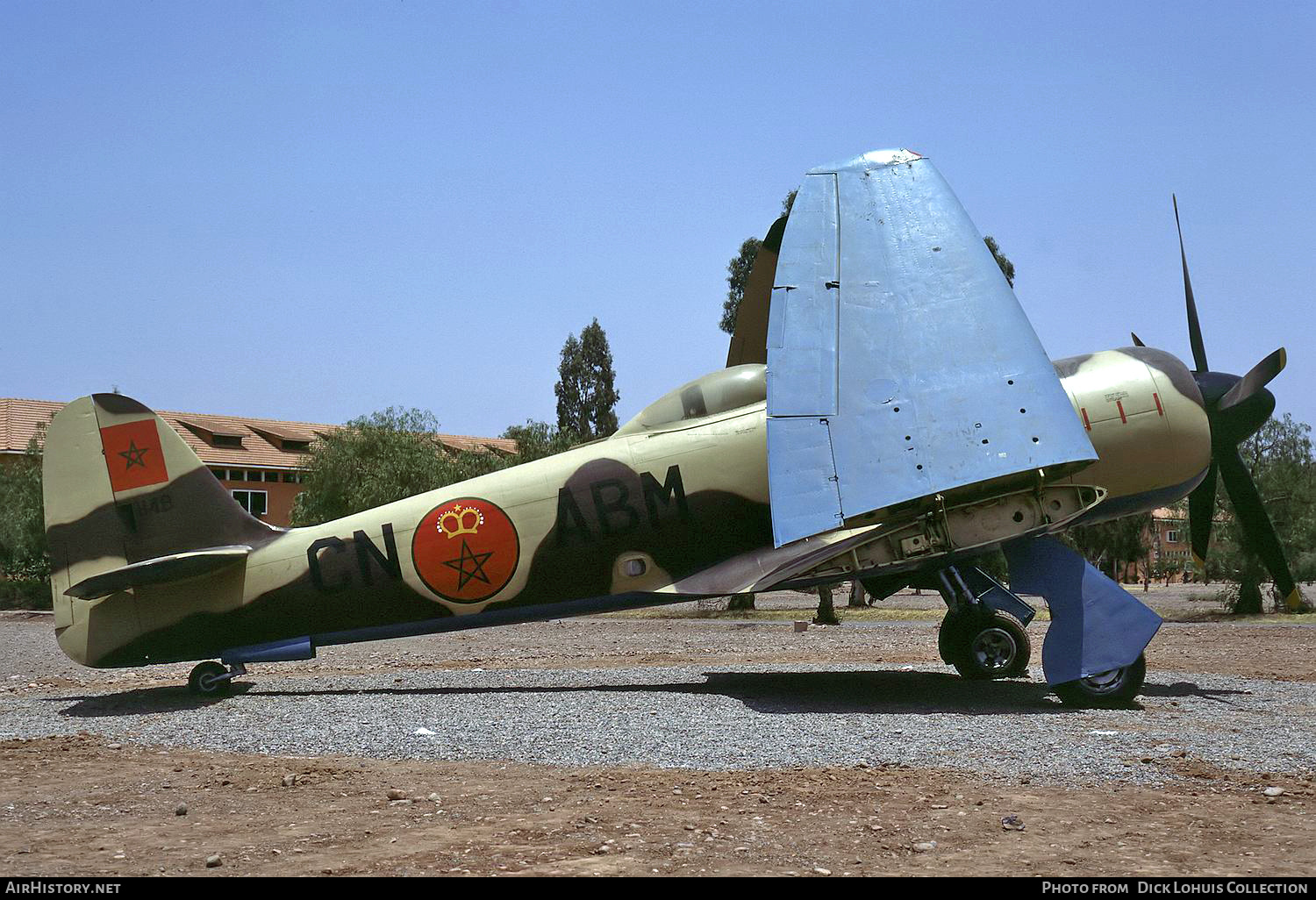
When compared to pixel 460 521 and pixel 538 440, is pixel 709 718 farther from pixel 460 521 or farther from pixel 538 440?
pixel 538 440

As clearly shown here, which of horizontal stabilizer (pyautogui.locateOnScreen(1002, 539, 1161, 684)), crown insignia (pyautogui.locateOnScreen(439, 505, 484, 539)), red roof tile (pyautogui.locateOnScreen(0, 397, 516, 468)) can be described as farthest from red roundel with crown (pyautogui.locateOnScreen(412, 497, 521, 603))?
red roof tile (pyautogui.locateOnScreen(0, 397, 516, 468))

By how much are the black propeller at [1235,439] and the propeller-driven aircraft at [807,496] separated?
36 mm

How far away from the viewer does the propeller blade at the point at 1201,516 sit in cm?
1438

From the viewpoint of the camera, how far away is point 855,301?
1174 centimetres

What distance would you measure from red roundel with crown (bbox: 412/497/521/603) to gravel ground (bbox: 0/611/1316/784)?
1.39 m

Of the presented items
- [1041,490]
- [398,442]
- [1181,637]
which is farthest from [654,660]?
[398,442]

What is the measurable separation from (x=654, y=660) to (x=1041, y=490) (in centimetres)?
931

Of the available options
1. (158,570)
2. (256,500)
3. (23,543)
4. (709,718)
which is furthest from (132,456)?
(256,500)

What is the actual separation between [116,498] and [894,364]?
995 cm

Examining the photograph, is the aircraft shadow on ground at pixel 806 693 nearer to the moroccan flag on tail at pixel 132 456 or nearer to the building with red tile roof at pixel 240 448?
the moroccan flag on tail at pixel 132 456

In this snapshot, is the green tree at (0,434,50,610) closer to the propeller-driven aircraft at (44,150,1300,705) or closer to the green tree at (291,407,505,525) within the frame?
the green tree at (291,407,505,525)

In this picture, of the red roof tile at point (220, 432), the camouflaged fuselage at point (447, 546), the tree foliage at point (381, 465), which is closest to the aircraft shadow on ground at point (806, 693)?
the camouflaged fuselage at point (447, 546)

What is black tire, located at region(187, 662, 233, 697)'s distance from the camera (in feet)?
44.0

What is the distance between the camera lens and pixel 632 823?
6.60 meters
